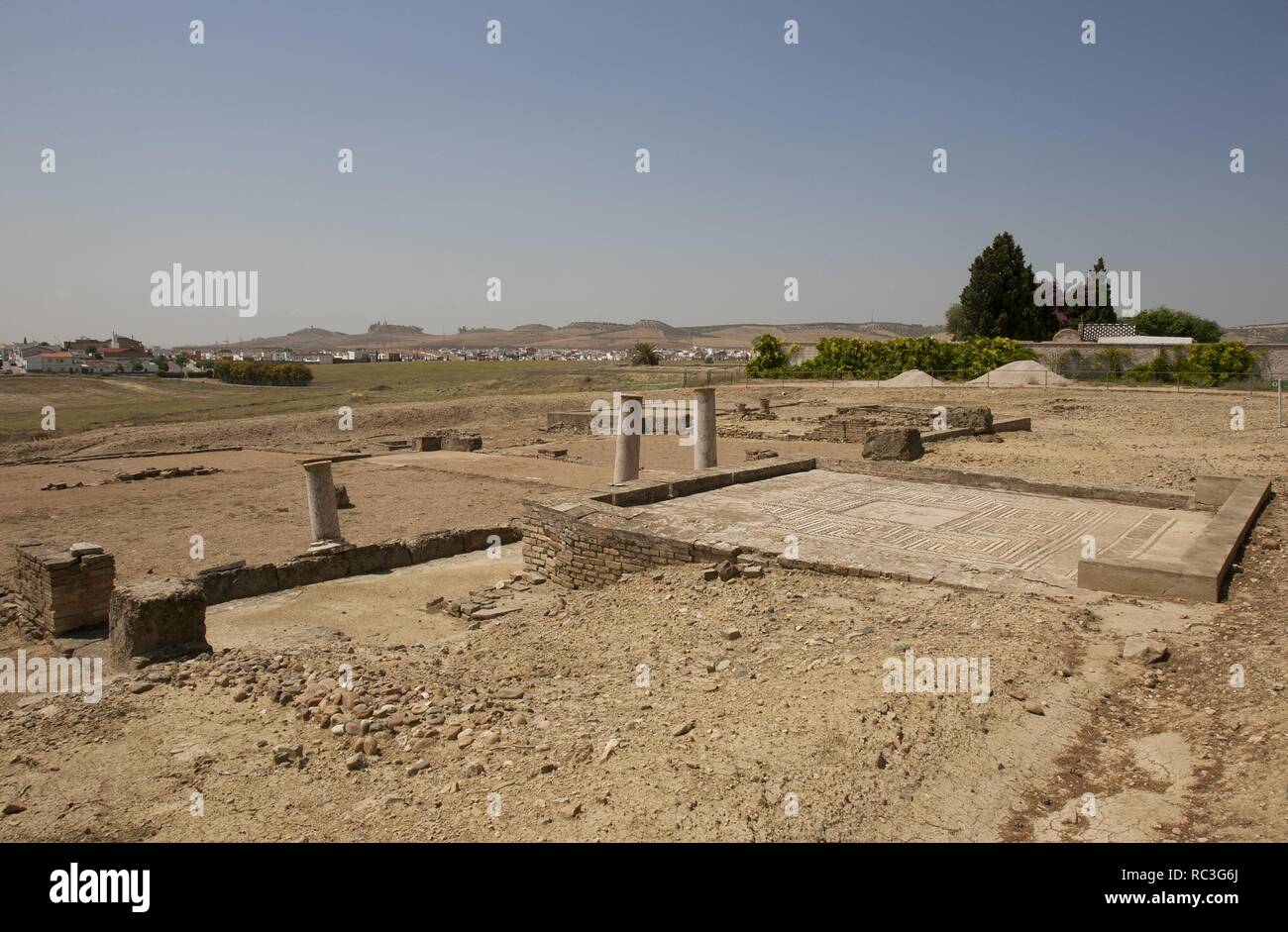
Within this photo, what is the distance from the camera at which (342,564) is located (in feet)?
34.4

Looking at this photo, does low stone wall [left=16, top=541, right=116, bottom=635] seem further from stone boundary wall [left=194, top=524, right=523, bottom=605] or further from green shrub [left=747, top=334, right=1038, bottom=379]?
green shrub [left=747, top=334, right=1038, bottom=379]

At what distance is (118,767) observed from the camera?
15.0ft

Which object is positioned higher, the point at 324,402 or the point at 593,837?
the point at 324,402

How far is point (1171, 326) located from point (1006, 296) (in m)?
14.6

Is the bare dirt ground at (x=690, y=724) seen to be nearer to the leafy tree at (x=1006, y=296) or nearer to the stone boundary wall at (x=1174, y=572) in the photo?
the stone boundary wall at (x=1174, y=572)

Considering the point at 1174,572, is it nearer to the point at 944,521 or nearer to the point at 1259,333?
the point at 944,521

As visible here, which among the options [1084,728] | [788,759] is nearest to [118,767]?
[788,759]

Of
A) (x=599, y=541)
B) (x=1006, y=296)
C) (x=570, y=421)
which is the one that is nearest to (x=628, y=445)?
(x=599, y=541)

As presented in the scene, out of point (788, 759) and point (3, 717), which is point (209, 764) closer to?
point (3, 717)

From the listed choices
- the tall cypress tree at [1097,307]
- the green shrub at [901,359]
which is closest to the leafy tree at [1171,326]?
the tall cypress tree at [1097,307]

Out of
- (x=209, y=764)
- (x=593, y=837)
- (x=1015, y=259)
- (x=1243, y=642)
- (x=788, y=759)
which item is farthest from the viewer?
(x=1015, y=259)

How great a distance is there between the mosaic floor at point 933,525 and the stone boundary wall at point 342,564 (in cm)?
298

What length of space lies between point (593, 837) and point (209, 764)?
231 cm
